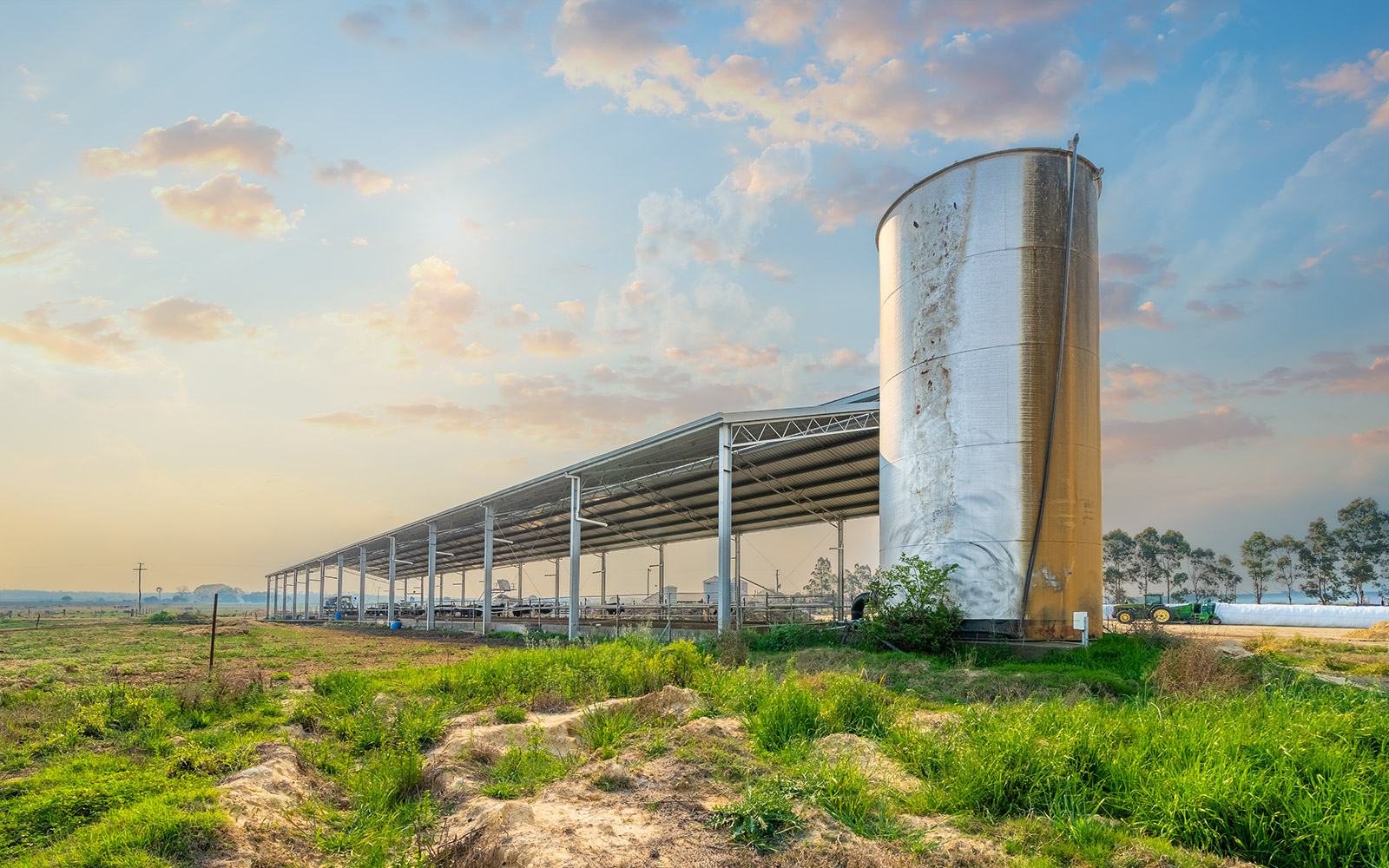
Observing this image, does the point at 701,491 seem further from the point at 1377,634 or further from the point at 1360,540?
the point at 1360,540

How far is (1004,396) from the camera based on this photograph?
1897 centimetres

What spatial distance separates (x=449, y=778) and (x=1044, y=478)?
50.9 ft

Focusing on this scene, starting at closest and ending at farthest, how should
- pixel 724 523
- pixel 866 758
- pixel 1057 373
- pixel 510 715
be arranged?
1. pixel 866 758
2. pixel 510 715
3. pixel 1057 373
4. pixel 724 523

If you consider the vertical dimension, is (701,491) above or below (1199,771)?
above

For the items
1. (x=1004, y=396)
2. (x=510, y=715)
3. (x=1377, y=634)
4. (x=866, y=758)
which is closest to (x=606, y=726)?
(x=510, y=715)

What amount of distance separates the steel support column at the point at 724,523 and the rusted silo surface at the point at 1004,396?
577 centimetres

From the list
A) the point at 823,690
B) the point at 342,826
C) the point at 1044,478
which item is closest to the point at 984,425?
the point at 1044,478

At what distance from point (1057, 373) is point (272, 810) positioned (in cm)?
1869

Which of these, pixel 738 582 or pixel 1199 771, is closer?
pixel 1199 771

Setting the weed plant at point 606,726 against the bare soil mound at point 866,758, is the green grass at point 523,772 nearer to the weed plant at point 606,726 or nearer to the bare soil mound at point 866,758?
the weed plant at point 606,726

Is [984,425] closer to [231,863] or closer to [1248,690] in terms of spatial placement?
[1248,690]

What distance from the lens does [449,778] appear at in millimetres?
9156

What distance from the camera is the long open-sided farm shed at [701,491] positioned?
82.0 ft

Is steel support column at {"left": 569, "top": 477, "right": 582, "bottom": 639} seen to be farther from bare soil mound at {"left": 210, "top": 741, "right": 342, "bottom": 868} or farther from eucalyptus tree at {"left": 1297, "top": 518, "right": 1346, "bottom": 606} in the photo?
eucalyptus tree at {"left": 1297, "top": 518, "right": 1346, "bottom": 606}
